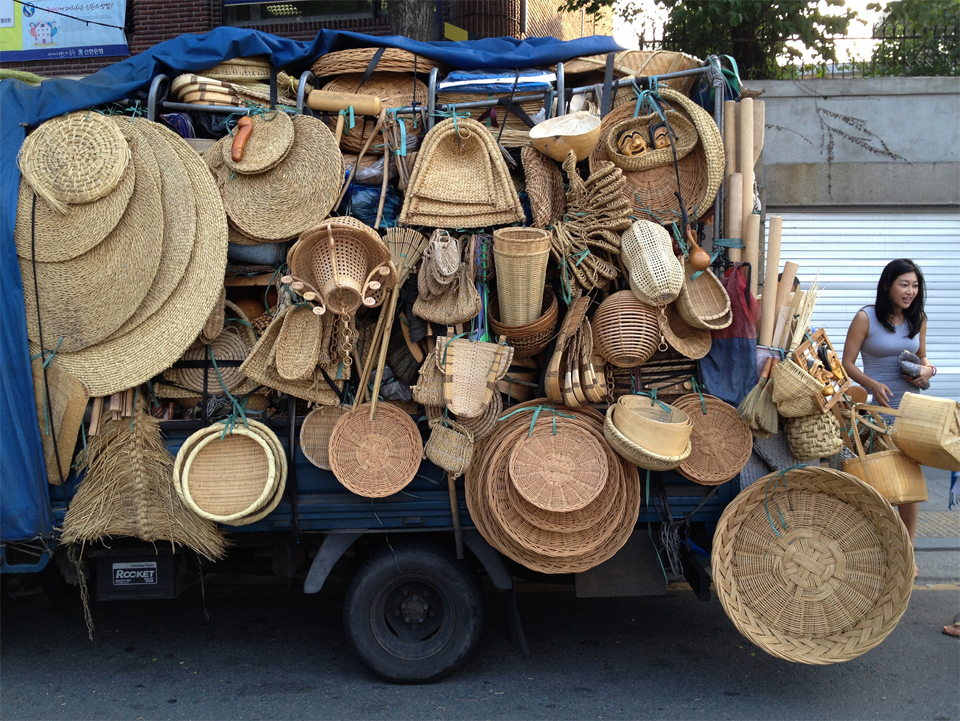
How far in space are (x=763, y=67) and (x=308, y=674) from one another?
7599 millimetres

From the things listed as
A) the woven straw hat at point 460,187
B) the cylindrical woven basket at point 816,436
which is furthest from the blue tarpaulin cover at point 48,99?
the cylindrical woven basket at point 816,436

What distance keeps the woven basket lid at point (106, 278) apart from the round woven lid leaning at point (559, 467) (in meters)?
1.96

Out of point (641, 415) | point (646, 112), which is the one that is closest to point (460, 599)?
point (641, 415)

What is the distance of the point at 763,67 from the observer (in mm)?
8516

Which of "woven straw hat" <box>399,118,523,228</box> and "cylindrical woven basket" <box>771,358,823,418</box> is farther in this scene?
"woven straw hat" <box>399,118,523,228</box>

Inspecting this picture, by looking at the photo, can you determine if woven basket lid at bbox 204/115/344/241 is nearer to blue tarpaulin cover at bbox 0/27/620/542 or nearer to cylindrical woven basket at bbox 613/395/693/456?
blue tarpaulin cover at bbox 0/27/620/542

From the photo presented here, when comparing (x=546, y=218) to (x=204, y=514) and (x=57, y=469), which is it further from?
(x=57, y=469)

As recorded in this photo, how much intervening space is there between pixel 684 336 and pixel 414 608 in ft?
6.08

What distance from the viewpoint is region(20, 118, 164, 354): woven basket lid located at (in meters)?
3.73

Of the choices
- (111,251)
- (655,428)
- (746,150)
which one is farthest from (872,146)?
(111,251)

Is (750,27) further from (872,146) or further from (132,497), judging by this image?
(132,497)

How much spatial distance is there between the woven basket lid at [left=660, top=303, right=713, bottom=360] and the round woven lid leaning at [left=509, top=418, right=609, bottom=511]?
0.62 meters

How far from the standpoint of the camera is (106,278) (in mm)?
3781

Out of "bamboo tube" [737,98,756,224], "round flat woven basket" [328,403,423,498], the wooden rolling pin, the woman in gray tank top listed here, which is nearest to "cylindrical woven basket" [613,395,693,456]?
the wooden rolling pin
